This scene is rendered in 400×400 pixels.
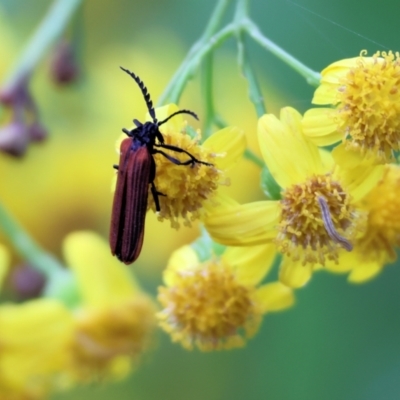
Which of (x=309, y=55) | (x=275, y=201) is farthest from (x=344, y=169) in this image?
(x=309, y=55)

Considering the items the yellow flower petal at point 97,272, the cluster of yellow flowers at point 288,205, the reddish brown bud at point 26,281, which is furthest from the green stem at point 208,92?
the reddish brown bud at point 26,281

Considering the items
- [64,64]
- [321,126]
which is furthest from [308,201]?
[64,64]

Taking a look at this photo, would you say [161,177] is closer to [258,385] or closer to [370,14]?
[370,14]

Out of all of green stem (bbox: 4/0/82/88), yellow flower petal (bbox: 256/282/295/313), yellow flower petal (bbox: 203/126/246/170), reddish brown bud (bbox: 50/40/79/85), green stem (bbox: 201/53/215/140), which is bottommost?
yellow flower petal (bbox: 256/282/295/313)

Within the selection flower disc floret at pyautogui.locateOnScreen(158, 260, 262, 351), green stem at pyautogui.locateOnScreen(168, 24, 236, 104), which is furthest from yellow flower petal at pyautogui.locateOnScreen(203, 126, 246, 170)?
flower disc floret at pyautogui.locateOnScreen(158, 260, 262, 351)

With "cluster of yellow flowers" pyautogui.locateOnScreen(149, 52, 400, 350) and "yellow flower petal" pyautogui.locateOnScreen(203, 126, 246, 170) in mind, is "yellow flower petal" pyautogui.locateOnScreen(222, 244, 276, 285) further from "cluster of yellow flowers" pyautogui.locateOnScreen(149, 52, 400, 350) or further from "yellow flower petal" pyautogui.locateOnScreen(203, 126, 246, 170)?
"yellow flower petal" pyautogui.locateOnScreen(203, 126, 246, 170)

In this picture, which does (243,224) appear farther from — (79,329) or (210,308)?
(79,329)

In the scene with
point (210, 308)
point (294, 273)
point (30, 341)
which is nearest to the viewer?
point (294, 273)
